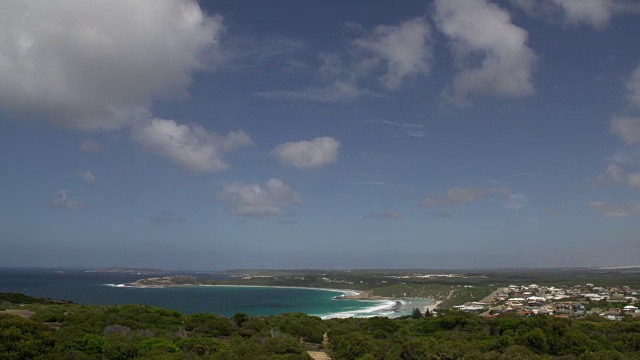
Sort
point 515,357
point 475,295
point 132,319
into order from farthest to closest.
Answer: point 475,295, point 132,319, point 515,357

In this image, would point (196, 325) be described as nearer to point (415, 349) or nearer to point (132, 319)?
point (132, 319)

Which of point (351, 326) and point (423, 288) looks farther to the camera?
point (423, 288)

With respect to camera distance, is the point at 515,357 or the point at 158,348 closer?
the point at 515,357

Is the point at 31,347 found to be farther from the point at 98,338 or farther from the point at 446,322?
the point at 446,322

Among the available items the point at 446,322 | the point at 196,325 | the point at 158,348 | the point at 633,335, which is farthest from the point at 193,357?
the point at 633,335

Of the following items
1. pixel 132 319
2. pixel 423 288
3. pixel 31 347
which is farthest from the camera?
pixel 423 288

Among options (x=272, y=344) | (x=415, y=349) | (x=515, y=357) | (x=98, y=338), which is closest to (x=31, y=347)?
(x=98, y=338)
